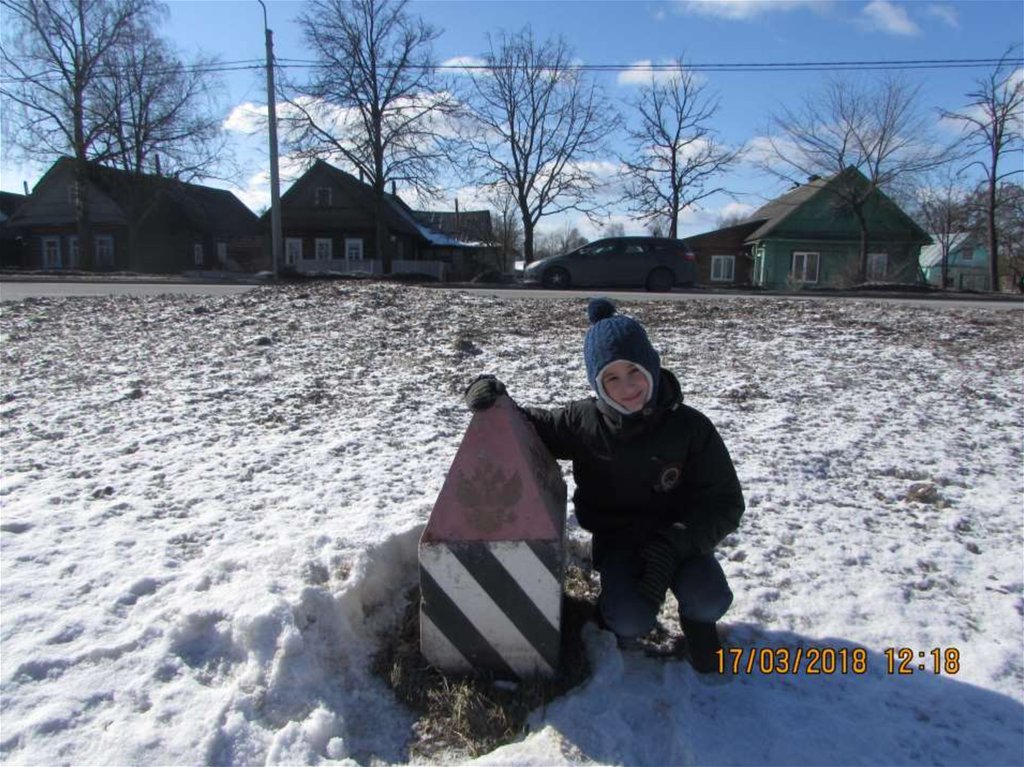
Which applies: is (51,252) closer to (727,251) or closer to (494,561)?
(727,251)

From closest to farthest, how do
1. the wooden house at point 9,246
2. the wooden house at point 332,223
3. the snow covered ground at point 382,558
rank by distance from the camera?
the snow covered ground at point 382,558, the wooden house at point 332,223, the wooden house at point 9,246

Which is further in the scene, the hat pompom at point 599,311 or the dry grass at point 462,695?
the hat pompom at point 599,311

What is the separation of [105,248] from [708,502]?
47914 millimetres

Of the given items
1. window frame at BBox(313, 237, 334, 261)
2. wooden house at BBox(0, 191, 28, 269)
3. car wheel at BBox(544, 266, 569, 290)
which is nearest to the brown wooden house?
window frame at BBox(313, 237, 334, 261)

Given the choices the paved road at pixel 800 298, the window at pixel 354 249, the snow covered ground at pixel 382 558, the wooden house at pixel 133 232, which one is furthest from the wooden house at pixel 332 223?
the snow covered ground at pixel 382 558

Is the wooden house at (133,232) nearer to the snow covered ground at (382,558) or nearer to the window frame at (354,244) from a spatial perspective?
the window frame at (354,244)

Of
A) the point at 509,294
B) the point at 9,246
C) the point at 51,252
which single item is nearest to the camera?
the point at 509,294

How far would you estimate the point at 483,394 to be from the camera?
228 centimetres

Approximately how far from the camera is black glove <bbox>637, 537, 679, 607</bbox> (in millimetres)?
2287

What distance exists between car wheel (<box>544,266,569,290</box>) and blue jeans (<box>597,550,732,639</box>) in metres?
15.3

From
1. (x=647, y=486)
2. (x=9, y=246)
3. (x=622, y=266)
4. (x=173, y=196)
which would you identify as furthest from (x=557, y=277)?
(x=9, y=246)

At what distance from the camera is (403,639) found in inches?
99.3

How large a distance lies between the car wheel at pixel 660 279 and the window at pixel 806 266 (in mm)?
20468

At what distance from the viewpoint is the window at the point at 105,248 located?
41719mm
